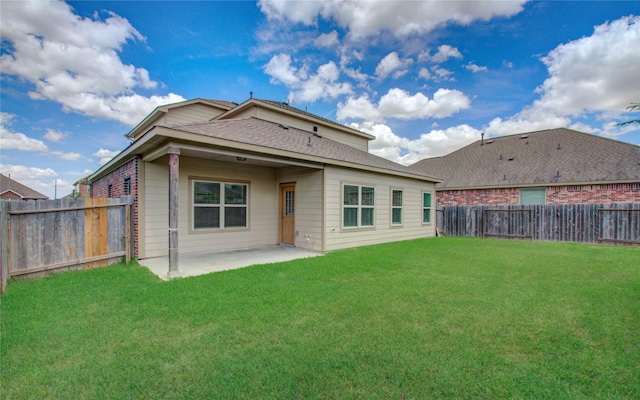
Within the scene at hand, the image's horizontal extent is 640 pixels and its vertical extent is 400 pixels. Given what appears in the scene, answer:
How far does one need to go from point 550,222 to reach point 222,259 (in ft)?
41.6

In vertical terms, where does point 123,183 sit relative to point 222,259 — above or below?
above

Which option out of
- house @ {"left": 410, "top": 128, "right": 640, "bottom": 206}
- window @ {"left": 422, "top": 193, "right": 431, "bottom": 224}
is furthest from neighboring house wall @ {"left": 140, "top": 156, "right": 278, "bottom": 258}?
house @ {"left": 410, "top": 128, "right": 640, "bottom": 206}

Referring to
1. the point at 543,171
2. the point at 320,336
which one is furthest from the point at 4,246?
the point at 543,171

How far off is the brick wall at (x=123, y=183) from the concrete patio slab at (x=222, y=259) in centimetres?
106

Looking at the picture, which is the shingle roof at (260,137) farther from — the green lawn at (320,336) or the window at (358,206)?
the green lawn at (320,336)

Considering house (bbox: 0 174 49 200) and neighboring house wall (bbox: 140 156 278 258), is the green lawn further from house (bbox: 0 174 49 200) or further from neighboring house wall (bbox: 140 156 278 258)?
house (bbox: 0 174 49 200)

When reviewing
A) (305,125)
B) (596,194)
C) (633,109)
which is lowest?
(596,194)

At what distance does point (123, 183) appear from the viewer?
26.2ft

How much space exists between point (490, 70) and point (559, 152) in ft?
21.8

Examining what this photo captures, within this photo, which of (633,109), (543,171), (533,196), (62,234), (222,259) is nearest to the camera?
(633,109)

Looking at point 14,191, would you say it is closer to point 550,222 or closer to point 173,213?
point 173,213

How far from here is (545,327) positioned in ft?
10.7

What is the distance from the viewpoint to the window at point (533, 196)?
44.5 ft

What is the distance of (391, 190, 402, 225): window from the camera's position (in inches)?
420
